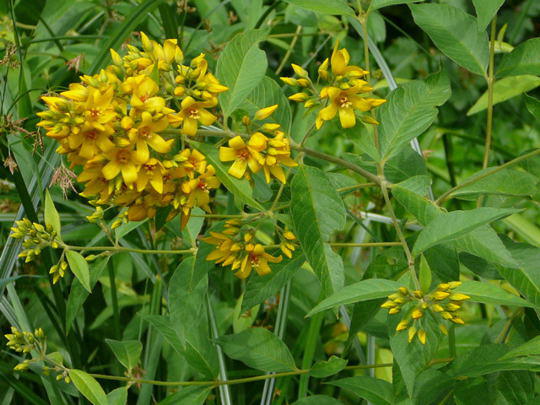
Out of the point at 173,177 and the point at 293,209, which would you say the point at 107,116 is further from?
the point at 293,209

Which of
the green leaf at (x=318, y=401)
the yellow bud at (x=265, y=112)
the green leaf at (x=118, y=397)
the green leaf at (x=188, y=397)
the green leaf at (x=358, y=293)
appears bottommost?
the green leaf at (x=318, y=401)

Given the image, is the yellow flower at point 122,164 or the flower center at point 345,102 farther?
the flower center at point 345,102

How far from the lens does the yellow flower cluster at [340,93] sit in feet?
3.11

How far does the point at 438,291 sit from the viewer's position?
0.89m

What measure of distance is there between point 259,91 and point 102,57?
0.30 m

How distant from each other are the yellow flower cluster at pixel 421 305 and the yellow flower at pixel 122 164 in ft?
1.11

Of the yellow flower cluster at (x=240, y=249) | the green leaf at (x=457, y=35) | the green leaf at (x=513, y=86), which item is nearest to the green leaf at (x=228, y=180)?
the yellow flower cluster at (x=240, y=249)

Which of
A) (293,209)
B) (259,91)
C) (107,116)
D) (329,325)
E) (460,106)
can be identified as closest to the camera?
(107,116)

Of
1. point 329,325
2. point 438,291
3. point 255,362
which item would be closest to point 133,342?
point 255,362

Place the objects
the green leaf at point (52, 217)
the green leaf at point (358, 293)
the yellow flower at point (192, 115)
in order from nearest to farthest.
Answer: the green leaf at point (358, 293), the yellow flower at point (192, 115), the green leaf at point (52, 217)

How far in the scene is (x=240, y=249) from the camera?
1021 mm

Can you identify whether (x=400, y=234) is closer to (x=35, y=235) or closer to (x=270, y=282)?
(x=270, y=282)

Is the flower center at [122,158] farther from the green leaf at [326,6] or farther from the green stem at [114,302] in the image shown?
the green stem at [114,302]

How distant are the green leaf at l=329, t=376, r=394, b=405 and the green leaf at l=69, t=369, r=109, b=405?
1.10 ft
